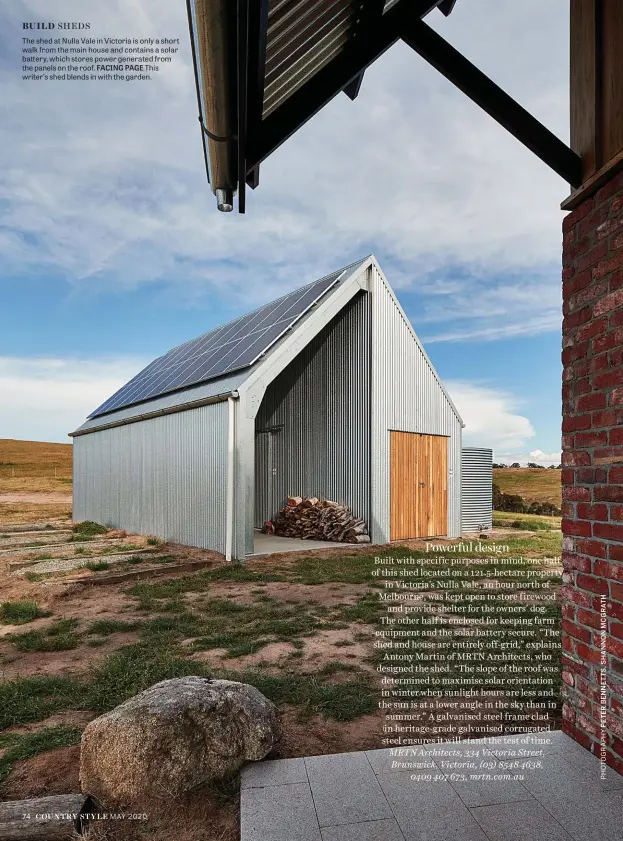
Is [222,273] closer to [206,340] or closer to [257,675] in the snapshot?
[206,340]

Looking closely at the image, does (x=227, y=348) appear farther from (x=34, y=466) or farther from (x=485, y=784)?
(x=34, y=466)

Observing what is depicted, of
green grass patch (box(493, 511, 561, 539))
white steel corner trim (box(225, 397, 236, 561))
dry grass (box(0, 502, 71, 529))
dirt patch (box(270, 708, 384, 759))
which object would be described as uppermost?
white steel corner trim (box(225, 397, 236, 561))

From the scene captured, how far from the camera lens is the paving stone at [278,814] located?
86.4 inches

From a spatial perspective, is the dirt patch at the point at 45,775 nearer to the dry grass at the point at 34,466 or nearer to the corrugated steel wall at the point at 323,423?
the corrugated steel wall at the point at 323,423

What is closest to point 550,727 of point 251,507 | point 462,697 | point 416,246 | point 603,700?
point 462,697

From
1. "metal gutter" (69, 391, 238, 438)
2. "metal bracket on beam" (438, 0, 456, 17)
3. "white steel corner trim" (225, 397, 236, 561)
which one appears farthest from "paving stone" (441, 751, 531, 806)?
"metal gutter" (69, 391, 238, 438)

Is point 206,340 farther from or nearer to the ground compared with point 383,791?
farther from the ground

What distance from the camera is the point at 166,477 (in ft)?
41.6

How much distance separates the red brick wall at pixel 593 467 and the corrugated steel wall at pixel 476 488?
12.5 m

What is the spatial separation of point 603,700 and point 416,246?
42.6 feet

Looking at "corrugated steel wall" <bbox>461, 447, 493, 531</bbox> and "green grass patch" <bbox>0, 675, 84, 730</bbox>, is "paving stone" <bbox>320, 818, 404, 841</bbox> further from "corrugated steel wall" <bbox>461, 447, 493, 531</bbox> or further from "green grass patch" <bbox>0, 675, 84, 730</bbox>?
"corrugated steel wall" <bbox>461, 447, 493, 531</bbox>

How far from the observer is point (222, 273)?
1780 cm

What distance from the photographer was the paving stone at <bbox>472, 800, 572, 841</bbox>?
2.13 meters

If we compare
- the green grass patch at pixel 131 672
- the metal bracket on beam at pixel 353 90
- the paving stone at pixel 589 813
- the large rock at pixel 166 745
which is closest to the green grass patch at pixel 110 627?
the green grass patch at pixel 131 672
